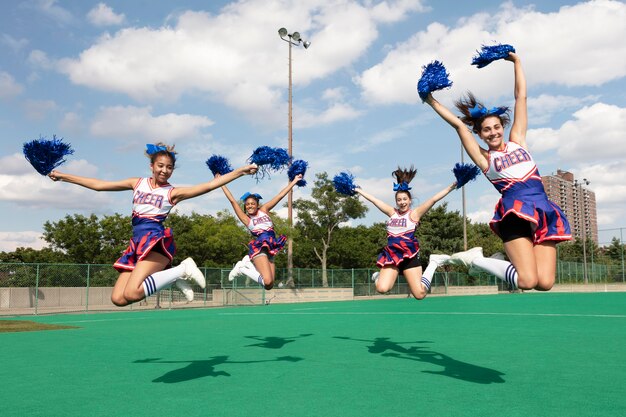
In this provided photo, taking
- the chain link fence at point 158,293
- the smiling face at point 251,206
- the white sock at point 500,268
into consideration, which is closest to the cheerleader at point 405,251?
the white sock at point 500,268

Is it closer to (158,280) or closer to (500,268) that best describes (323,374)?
(158,280)

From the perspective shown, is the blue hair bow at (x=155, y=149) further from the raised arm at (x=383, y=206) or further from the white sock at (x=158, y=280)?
the raised arm at (x=383, y=206)

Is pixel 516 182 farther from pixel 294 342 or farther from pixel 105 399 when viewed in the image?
pixel 294 342

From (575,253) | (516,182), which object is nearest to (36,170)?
(516,182)

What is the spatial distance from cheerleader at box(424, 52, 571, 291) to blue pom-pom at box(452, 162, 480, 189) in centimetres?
200

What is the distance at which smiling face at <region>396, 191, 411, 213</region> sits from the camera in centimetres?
851

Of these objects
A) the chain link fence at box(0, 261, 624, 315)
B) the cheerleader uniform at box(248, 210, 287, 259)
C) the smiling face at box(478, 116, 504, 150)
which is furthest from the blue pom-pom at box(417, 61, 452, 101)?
the chain link fence at box(0, 261, 624, 315)

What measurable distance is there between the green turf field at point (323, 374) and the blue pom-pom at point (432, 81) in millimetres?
3157

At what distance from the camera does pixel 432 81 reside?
5844mm

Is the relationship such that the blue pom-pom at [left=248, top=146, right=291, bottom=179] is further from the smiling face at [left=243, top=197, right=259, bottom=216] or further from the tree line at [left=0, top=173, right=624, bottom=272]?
the tree line at [left=0, top=173, right=624, bottom=272]

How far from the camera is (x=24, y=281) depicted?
22.0 metres

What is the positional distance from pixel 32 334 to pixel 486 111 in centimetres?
1077

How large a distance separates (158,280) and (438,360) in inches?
152

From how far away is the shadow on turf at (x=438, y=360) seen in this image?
5.98 meters
